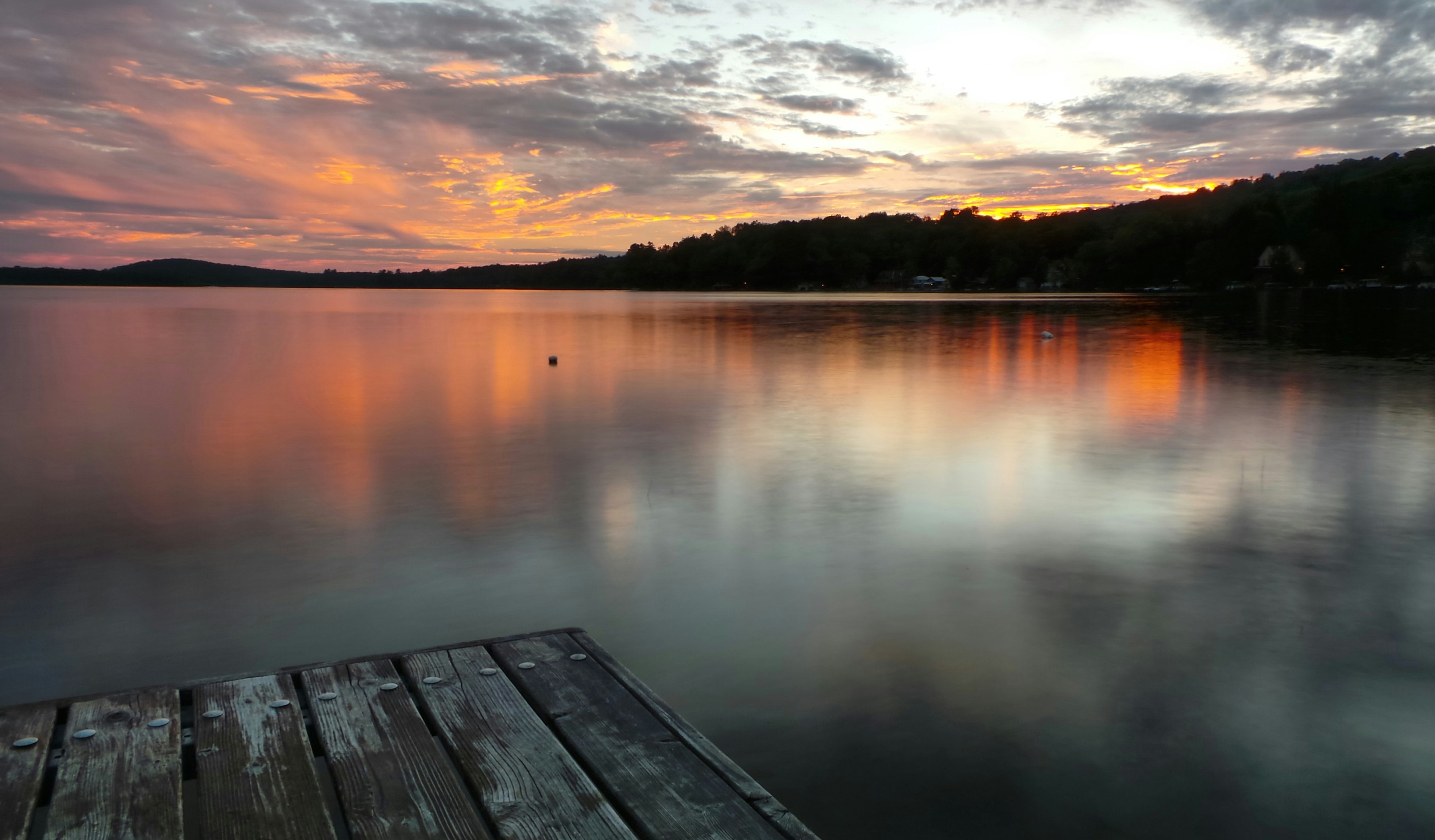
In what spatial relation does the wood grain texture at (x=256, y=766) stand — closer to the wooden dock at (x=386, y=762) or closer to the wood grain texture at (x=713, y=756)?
the wooden dock at (x=386, y=762)

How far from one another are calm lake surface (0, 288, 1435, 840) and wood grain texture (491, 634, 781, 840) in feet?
2.71

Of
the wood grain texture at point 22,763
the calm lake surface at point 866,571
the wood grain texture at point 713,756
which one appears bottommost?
the calm lake surface at point 866,571

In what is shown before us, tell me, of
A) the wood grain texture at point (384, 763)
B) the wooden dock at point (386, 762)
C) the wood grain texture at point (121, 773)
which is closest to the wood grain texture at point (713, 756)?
the wooden dock at point (386, 762)

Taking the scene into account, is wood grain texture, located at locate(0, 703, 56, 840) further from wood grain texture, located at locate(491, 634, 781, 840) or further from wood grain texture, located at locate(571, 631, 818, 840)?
wood grain texture, located at locate(571, 631, 818, 840)

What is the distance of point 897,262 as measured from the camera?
150 meters

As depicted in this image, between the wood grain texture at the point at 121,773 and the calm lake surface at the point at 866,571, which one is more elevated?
the wood grain texture at the point at 121,773

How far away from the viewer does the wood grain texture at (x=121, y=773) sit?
228 centimetres

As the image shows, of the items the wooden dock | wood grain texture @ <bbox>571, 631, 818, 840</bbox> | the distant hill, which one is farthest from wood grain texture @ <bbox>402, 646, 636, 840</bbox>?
the distant hill

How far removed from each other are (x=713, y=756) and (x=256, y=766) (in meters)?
1.28

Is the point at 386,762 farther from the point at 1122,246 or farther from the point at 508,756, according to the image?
the point at 1122,246

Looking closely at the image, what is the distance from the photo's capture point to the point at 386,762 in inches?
103

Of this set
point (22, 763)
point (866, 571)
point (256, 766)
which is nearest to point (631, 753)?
point (256, 766)

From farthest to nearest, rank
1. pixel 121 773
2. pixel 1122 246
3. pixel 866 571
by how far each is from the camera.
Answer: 1. pixel 1122 246
2. pixel 866 571
3. pixel 121 773

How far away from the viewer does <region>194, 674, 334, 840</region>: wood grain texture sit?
2297mm
